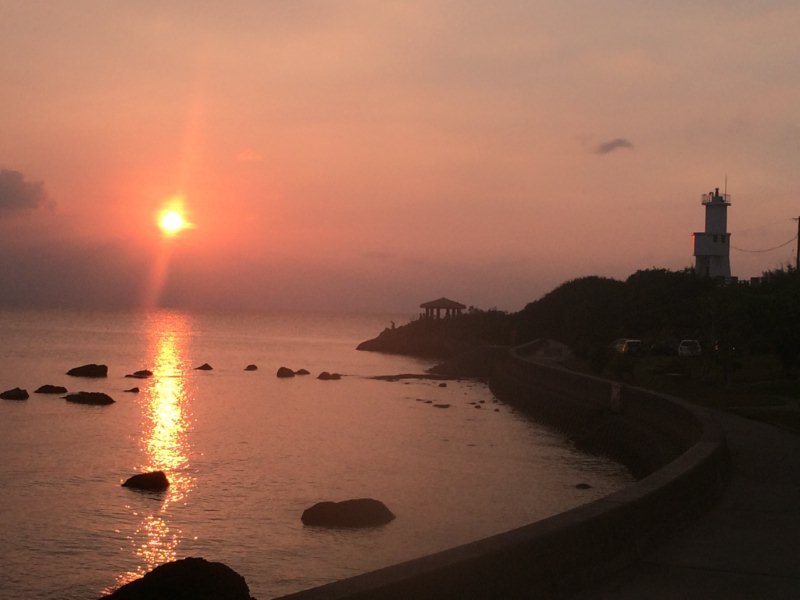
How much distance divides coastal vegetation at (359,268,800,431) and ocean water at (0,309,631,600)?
5642 mm

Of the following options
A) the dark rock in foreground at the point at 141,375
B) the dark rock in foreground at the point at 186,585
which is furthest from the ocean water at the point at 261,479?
the dark rock in foreground at the point at 141,375

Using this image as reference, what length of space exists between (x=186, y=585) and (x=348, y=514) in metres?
12.1

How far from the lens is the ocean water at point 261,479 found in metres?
17.8

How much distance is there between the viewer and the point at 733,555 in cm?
898

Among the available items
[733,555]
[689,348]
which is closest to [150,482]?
[733,555]

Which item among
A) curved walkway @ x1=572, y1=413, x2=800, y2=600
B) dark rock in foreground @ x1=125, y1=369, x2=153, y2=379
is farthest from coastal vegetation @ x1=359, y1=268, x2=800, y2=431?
dark rock in foreground @ x1=125, y1=369, x2=153, y2=379

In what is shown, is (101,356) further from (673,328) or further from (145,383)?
(673,328)

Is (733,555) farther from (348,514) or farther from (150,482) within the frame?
(150,482)

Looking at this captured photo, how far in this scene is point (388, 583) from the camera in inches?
242

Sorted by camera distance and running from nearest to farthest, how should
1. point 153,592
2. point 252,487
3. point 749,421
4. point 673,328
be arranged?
point 153,592 → point 749,421 → point 252,487 → point 673,328

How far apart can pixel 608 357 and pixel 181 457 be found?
71.6 feet

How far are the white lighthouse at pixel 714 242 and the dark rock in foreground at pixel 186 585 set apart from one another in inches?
3121

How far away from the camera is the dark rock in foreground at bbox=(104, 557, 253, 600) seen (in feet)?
27.5

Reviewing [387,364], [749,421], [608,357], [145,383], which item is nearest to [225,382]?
[145,383]
